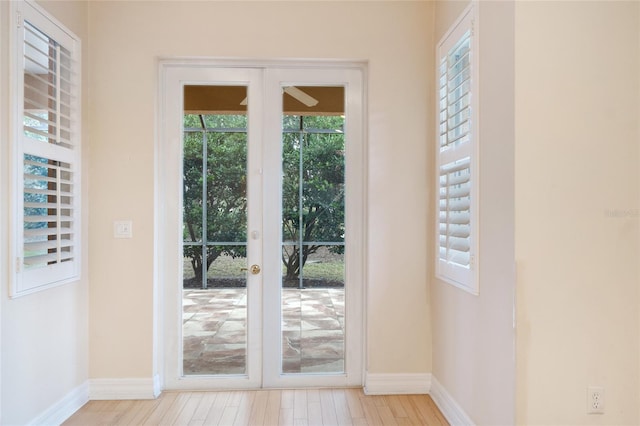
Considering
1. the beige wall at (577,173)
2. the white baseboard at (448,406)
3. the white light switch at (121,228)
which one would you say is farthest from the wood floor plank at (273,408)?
the beige wall at (577,173)

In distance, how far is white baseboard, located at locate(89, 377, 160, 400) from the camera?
3.07 metres

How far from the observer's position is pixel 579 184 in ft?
6.58

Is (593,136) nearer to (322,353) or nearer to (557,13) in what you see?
(557,13)

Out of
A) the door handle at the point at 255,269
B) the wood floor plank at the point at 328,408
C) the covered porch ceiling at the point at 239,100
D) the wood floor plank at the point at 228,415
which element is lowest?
the wood floor plank at the point at 228,415

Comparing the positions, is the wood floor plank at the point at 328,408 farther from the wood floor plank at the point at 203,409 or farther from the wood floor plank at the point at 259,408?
the wood floor plank at the point at 203,409

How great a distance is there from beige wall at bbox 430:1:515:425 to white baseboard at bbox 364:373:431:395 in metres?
0.52

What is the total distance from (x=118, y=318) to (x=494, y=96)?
105 inches

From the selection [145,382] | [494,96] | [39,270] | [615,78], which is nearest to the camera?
[615,78]

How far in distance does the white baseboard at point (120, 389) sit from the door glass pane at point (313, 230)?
3.01ft

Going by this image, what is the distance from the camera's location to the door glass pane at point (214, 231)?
3.25 metres

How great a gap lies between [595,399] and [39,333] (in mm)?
2777

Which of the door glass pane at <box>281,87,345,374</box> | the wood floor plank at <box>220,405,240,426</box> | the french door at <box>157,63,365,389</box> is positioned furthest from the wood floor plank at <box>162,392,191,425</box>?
the door glass pane at <box>281,87,345,374</box>

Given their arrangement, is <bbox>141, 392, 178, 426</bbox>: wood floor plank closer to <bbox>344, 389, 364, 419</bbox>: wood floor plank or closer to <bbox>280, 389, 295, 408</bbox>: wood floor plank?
<bbox>280, 389, 295, 408</bbox>: wood floor plank

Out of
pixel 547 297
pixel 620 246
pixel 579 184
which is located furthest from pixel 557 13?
pixel 547 297
